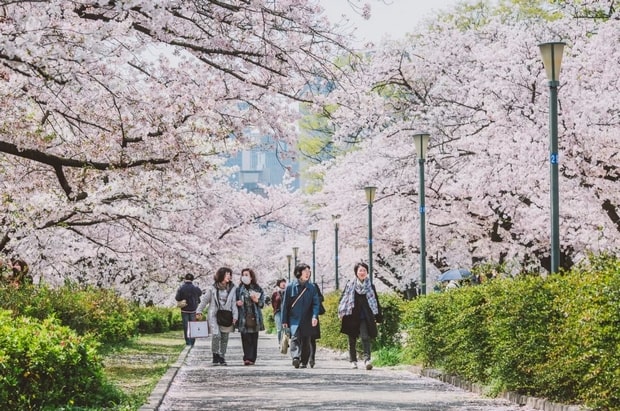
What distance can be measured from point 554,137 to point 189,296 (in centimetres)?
1472

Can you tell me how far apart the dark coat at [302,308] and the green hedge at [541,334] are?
9.19 ft

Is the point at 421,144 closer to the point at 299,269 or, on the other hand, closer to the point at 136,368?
the point at 299,269

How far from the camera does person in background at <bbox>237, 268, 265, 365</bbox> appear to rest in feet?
61.9

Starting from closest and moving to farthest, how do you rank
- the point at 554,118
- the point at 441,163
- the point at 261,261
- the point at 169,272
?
the point at 554,118
the point at 441,163
the point at 169,272
the point at 261,261

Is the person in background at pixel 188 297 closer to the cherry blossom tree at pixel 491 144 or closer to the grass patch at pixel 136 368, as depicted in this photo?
the grass patch at pixel 136 368

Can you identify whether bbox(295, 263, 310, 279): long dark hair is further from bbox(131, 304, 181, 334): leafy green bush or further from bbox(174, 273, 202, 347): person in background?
bbox(131, 304, 181, 334): leafy green bush

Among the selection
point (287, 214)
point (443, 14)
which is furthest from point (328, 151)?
point (443, 14)

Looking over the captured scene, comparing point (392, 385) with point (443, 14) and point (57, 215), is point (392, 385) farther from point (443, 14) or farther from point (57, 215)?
point (443, 14)

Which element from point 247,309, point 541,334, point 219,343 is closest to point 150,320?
point 219,343

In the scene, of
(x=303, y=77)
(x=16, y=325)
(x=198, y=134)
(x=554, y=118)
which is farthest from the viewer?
(x=198, y=134)

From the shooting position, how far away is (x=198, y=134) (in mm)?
17000

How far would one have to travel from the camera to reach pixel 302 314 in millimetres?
17891

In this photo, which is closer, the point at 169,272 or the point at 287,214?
the point at 169,272

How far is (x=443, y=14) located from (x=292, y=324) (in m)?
25.6
